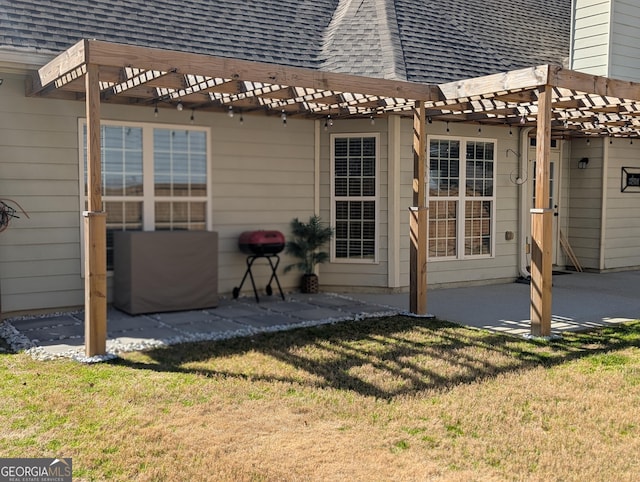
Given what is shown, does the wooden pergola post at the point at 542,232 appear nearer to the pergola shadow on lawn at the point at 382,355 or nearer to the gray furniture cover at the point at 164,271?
the pergola shadow on lawn at the point at 382,355

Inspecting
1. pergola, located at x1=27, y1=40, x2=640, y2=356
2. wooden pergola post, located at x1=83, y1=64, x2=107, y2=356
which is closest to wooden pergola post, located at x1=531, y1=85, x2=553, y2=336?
pergola, located at x1=27, y1=40, x2=640, y2=356

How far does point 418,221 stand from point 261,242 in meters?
2.13

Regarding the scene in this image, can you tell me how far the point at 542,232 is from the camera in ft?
20.6

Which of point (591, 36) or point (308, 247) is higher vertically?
point (591, 36)

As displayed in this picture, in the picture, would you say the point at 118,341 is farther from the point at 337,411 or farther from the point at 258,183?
the point at 258,183

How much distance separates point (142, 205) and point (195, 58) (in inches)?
117

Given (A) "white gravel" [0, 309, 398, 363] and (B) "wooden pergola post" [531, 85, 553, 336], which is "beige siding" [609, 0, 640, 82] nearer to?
(B) "wooden pergola post" [531, 85, 553, 336]

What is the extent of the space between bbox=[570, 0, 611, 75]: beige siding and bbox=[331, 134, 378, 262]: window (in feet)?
12.0

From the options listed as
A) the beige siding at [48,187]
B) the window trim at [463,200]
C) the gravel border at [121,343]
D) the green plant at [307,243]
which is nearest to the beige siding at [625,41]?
the window trim at [463,200]

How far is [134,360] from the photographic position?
5512 mm

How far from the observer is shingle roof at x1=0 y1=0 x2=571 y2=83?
774 cm

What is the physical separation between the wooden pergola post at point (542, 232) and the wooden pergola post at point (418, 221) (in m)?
1.30

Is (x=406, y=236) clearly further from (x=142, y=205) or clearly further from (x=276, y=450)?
(x=276, y=450)

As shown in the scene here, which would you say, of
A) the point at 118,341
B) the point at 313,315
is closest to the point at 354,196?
the point at 313,315
